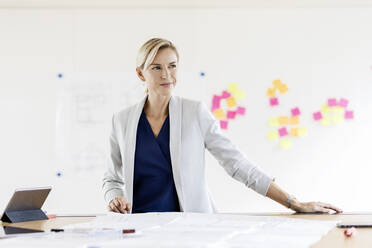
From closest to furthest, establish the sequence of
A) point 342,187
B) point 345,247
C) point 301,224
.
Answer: point 345,247, point 301,224, point 342,187

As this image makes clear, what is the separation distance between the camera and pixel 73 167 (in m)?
4.17

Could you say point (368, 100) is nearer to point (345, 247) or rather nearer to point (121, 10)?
point (121, 10)

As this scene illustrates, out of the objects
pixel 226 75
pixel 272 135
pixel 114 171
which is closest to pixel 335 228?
pixel 114 171

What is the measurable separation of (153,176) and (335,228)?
2.87ft

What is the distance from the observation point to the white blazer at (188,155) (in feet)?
6.89

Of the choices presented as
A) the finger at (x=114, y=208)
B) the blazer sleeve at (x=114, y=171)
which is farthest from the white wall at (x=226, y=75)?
the finger at (x=114, y=208)

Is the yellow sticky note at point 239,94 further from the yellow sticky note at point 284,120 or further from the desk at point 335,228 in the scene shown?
the desk at point 335,228

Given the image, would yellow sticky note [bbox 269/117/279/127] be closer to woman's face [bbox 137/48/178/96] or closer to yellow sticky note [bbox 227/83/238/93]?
yellow sticky note [bbox 227/83/238/93]

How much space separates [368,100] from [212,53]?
1291mm

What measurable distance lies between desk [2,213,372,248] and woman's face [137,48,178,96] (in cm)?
65

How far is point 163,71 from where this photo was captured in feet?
7.15

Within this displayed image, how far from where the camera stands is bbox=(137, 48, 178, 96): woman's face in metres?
2.18

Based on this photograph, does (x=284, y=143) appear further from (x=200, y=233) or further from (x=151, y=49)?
(x=200, y=233)

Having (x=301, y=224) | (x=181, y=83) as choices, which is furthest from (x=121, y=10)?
(x=301, y=224)
